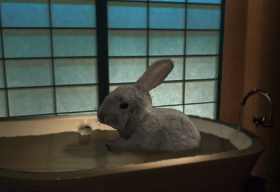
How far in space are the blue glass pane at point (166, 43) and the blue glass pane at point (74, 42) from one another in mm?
401

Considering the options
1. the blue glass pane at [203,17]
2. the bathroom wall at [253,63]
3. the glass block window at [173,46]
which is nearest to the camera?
the bathroom wall at [253,63]

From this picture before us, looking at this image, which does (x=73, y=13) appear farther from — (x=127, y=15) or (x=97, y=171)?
(x=97, y=171)

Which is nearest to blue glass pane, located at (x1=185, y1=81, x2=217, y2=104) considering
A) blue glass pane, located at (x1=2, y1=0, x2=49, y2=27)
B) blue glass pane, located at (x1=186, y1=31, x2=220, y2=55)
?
blue glass pane, located at (x1=186, y1=31, x2=220, y2=55)

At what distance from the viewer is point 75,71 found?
1.97 meters

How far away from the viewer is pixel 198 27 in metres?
2.17

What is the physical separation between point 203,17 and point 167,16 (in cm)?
27

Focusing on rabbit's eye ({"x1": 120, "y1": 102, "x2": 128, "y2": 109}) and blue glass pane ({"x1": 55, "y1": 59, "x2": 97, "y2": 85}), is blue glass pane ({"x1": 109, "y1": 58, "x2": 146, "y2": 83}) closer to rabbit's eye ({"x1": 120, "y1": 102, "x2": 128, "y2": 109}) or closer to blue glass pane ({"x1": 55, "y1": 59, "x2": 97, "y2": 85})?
blue glass pane ({"x1": 55, "y1": 59, "x2": 97, "y2": 85})

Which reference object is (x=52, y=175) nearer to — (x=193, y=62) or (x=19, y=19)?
(x=19, y=19)

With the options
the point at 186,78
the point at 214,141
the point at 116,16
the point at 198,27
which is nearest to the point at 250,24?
the point at 198,27

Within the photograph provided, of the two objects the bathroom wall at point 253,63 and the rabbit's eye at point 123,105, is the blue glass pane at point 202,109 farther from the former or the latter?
the rabbit's eye at point 123,105

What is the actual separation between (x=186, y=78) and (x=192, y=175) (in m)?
1.25

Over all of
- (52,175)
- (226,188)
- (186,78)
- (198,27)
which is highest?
(198,27)

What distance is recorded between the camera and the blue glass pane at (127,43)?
1984 millimetres

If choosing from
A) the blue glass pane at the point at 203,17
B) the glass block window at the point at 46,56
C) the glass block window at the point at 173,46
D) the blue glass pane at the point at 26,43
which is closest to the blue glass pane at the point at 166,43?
the glass block window at the point at 173,46
